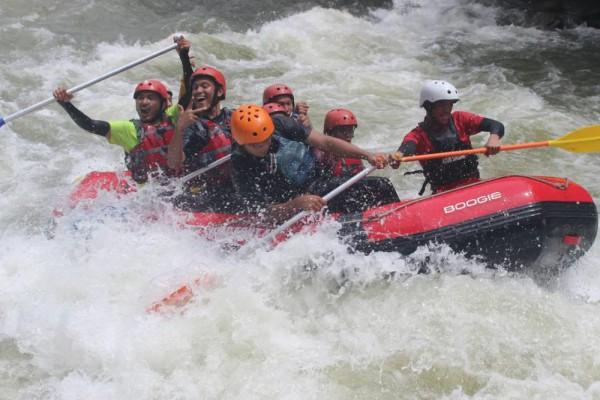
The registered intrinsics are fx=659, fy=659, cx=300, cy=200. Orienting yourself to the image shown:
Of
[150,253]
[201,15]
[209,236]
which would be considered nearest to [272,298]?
[209,236]

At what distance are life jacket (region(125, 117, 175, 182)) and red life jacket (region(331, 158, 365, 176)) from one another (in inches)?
51.1

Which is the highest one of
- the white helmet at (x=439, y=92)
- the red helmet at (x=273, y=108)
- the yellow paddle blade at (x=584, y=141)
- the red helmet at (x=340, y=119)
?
the white helmet at (x=439, y=92)

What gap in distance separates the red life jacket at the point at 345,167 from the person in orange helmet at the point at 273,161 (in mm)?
317

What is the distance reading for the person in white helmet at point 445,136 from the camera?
4418mm

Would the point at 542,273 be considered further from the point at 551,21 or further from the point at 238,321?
the point at 551,21

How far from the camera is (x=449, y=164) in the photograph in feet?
15.5

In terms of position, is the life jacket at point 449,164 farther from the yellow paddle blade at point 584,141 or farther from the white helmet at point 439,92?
the yellow paddle blade at point 584,141

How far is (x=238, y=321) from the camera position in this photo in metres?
4.02

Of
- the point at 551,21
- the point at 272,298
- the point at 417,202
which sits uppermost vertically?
the point at 417,202

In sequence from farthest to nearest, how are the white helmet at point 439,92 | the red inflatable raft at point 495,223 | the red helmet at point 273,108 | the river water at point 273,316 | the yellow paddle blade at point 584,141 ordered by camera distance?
the red helmet at point 273,108, the yellow paddle blade at point 584,141, the white helmet at point 439,92, the red inflatable raft at point 495,223, the river water at point 273,316

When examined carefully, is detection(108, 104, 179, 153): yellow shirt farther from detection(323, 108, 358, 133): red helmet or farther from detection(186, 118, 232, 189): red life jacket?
detection(323, 108, 358, 133): red helmet

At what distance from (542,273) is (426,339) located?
3.51 ft

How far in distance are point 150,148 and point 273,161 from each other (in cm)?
139

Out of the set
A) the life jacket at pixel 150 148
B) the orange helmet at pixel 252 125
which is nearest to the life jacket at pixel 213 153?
the life jacket at pixel 150 148
